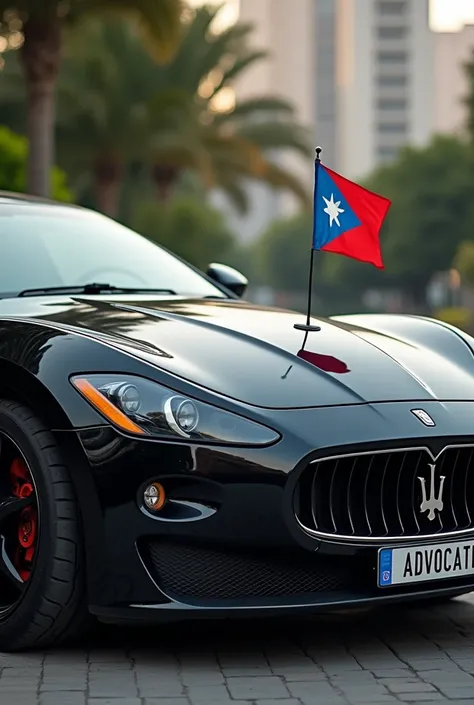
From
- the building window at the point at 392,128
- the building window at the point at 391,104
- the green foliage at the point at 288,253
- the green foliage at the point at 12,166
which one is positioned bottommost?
the green foliage at the point at 288,253

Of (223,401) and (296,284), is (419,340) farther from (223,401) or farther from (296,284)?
(296,284)

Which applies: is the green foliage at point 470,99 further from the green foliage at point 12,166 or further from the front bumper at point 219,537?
the front bumper at point 219,537

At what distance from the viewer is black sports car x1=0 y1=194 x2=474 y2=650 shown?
12.8ft

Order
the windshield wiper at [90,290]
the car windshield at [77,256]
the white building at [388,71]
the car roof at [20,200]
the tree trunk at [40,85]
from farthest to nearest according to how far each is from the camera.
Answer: the white building at [388,71] → the tree trunk at [40,85] → the car roof at [20,200] → the car windshield at [77,256] → the windshield wiper at [90,290]

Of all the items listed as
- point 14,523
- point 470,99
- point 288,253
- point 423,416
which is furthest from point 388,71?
point 14,523

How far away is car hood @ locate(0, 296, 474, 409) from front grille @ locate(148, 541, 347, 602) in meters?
0.48

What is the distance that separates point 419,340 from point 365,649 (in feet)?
4.43

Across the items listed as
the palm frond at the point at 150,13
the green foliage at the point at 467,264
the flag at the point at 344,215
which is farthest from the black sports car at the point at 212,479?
the green foliage at the point at 467,264

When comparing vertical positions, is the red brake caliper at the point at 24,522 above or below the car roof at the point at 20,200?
below

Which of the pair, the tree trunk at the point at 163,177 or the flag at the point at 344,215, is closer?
the flag at the point at 344,215

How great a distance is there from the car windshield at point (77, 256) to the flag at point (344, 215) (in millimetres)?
836

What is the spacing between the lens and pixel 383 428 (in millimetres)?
4059

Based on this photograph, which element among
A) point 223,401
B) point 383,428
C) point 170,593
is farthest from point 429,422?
point 170,593

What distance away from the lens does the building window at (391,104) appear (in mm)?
180375
